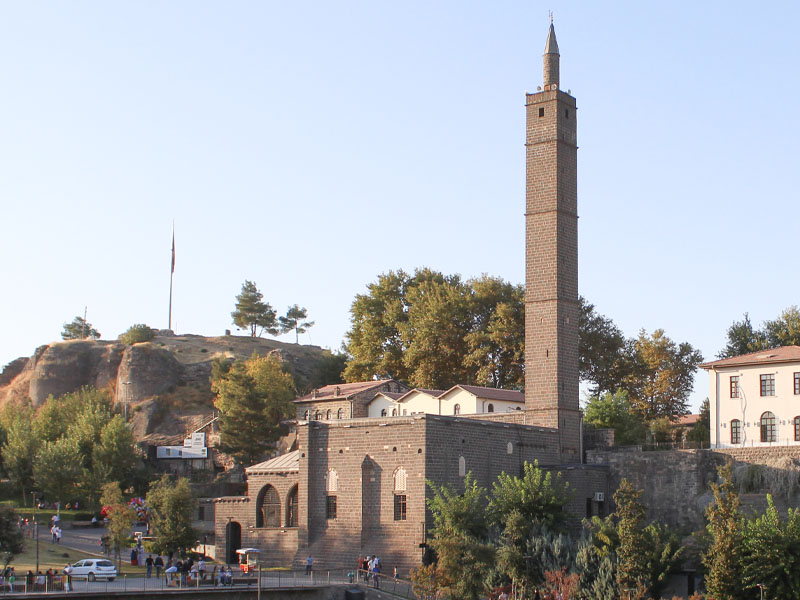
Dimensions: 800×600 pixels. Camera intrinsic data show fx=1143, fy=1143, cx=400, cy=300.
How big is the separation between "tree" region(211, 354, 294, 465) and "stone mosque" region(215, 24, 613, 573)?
604 inches

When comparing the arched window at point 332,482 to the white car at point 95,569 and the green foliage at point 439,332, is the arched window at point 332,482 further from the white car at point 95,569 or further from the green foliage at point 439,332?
the green foliage at point 439,332

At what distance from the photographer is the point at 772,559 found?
121ft

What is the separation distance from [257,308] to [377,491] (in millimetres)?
62555

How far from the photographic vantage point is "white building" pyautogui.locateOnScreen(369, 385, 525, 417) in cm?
6153

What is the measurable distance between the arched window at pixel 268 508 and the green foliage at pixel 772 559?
2088 cm

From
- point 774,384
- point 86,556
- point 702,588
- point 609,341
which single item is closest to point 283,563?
point 86,556

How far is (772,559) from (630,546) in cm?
456

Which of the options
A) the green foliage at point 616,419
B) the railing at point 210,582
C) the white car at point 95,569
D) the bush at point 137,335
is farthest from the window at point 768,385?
the bush at point 137,335

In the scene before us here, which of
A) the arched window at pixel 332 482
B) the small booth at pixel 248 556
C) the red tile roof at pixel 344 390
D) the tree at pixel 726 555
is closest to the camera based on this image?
the tree at pixel 726 555

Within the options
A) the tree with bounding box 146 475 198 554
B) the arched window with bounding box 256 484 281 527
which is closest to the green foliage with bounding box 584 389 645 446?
the arched window with bounding box 256 484 281 527

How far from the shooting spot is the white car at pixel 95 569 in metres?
41.6

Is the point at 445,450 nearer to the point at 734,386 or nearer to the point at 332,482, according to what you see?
the point at 332,482

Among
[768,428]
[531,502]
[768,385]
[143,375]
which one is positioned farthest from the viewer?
[143,375]

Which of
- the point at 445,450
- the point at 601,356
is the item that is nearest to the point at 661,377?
the point at 601,356
